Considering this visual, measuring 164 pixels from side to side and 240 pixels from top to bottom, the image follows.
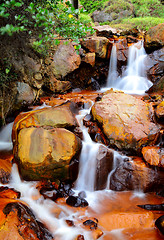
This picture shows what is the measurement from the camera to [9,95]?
5.27m

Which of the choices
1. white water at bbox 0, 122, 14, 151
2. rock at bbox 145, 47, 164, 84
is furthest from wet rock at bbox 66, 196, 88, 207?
rock at bbox 145, 47, 164, 84

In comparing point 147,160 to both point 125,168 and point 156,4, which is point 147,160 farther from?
point 156,4

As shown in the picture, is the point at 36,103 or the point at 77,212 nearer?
the point at 77,212

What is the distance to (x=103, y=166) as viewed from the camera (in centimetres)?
444

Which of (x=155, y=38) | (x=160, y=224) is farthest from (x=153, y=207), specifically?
(x=155, y=38)

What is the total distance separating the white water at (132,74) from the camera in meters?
9.16

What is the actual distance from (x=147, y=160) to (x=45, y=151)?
7.84ft

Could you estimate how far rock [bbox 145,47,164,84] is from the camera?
9.41 metres

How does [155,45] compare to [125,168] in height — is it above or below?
above

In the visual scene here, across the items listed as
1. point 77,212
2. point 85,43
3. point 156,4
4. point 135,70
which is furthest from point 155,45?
point 156,4

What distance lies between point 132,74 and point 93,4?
52.1 ft

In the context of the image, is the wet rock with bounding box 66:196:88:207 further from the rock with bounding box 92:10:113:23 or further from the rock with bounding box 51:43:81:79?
the rock with bounding box 92:10:113:23

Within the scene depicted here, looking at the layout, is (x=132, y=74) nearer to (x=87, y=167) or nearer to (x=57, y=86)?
(x=57, y=86)

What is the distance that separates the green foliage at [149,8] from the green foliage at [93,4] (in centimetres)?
377
